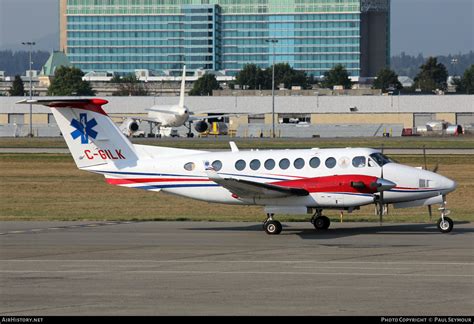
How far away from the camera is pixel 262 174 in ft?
89.8

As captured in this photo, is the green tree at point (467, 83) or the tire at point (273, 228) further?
the green tree at point (467, 83)

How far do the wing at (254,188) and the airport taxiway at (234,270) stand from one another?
1101mm

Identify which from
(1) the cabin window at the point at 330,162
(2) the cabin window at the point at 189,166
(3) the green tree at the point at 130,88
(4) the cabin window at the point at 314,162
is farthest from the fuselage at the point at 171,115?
(3) the green tree at the point at 130,88

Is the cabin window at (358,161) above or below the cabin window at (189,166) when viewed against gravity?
above

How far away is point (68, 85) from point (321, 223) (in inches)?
5936

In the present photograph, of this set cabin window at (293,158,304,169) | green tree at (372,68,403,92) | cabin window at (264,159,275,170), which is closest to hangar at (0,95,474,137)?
green tree at (372,68,403,92)

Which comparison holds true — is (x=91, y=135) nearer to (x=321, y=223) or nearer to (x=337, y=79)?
(x=321, y=223)

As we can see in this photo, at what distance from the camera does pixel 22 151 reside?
6981 cm

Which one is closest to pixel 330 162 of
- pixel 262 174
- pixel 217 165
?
pixel 262 174

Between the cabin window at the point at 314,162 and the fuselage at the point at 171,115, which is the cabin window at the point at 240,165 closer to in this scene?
the cabin window at the point at 314,162

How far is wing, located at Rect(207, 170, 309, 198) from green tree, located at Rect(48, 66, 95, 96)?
146776 millimetres

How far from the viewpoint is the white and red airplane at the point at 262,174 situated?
86.1 feet

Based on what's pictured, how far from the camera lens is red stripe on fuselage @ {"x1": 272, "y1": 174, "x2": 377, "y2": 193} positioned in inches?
1025

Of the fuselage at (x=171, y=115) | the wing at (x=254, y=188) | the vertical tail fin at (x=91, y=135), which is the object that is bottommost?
the wing at (x=254, y=188)
